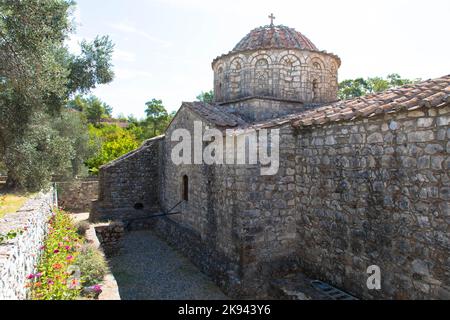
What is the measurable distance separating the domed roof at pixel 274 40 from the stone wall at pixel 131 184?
17.7 ft

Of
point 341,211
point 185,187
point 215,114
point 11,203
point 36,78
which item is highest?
point 36,78

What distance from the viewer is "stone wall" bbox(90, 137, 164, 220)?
1302cm

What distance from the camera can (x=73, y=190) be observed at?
53.6ft

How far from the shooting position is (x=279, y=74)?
945cm

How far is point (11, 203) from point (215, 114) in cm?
537

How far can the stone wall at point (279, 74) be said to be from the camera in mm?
9453

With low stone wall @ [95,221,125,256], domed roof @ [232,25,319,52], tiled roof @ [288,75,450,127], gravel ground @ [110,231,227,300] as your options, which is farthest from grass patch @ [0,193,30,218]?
domed roof @ [232,25,319,52]

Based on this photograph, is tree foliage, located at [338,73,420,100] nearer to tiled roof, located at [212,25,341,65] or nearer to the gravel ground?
tiled roof, located at [212,25,341,65]

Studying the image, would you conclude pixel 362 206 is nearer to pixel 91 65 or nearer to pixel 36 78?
pixel 36 78

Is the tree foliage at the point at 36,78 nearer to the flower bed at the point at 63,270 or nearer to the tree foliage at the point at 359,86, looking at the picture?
the flower bed at the point at 63,270

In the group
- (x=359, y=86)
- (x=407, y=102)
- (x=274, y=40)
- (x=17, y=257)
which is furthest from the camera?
(x=359, y=86)

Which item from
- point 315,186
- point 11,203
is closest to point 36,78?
point 11,203

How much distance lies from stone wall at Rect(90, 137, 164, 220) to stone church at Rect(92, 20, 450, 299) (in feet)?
7.66
